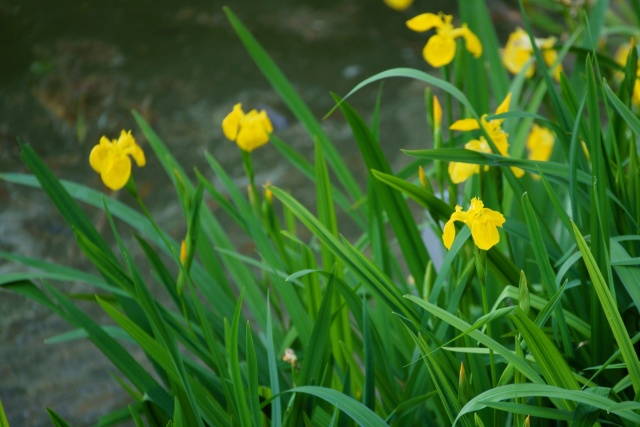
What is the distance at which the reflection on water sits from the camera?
7.38 feet

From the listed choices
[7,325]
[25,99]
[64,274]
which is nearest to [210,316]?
[64,274]

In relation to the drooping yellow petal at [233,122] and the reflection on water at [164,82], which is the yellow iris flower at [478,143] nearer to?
the drooping yellow petal at [233,122]

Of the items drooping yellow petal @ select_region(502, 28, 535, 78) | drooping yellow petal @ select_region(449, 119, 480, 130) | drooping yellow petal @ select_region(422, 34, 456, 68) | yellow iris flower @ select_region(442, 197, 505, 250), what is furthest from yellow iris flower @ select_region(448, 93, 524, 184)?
drooping yellow petal @ select_region(502, 28, 535, 78)

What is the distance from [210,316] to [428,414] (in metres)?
0.33

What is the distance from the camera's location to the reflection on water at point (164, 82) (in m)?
2.25

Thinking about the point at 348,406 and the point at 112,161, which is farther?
the point at 112,161

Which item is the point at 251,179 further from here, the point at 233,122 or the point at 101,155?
the point at 101,155

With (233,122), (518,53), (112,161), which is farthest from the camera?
(518,53)

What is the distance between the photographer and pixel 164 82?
266 cm

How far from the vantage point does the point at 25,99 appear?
2.56 m

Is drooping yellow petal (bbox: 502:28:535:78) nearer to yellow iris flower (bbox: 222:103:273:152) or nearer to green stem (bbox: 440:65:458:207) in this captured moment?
green stem (bbox: 440:65:458:207)

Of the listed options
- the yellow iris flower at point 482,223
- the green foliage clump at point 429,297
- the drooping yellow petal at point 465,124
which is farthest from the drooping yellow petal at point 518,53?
the yellow iris flower at point 482,223

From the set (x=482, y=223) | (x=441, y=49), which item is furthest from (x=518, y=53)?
(x=482, y=223)

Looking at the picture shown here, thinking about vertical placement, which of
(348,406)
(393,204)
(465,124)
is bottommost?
(348,406)
